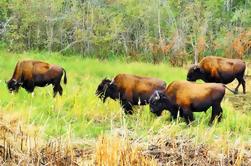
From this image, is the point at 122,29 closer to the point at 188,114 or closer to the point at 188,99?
the point at 188,99

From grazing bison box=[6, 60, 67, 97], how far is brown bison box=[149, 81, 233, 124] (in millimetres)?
3640

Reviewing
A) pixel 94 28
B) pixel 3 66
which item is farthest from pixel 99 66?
pixel 94 28

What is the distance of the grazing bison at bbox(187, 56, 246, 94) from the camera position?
53.3 feet

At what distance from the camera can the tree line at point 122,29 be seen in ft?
81.2

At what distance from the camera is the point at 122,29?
25.9 metres


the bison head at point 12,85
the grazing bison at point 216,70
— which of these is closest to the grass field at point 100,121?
the bison head at point 12,85

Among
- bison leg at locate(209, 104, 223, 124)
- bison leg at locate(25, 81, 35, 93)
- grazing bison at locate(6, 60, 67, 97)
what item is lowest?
bison leg at locate(209, 104, 223, 124)

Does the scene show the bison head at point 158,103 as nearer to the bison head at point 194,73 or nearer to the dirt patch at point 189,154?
the dirt patch at point 189,154

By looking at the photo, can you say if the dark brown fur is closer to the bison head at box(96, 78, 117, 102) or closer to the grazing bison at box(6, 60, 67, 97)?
the bison head at box(96, 78, 117, 102)

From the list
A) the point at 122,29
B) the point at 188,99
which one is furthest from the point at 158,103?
the point at 122,29

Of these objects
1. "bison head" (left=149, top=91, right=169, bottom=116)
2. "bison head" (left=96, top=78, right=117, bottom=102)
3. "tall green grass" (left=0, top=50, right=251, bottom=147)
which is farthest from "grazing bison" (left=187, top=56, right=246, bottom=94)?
"bison head" (left=149, top=91, right=169, bottom=116)

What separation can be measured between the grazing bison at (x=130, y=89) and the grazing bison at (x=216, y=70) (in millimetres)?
4276

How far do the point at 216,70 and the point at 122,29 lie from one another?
10.2m

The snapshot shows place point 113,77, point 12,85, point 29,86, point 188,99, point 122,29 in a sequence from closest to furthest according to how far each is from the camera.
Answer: point 188,99 < point 12,85 < point 29,86 < point 113,77 < point 122,29
